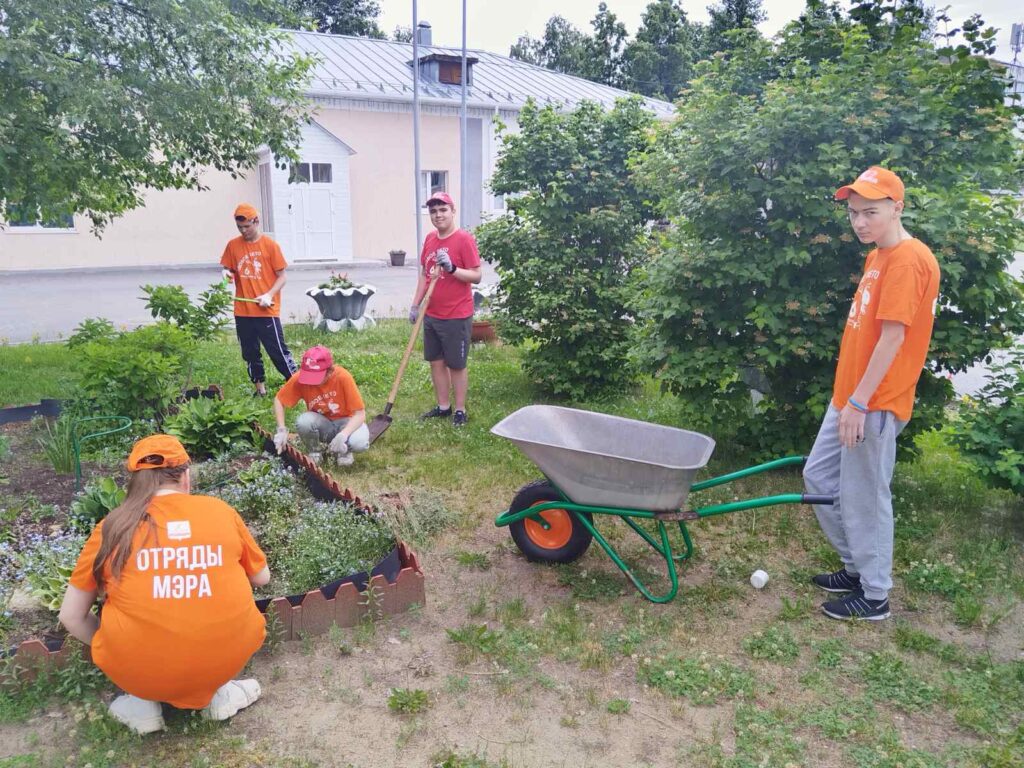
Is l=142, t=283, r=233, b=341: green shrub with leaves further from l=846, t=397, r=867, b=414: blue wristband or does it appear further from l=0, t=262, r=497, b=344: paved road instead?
l=846, t=397, r=867, b=414: blue wristband

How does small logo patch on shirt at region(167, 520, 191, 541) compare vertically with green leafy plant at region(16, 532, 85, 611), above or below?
above

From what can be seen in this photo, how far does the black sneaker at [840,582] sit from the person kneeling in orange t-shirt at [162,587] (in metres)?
2.66

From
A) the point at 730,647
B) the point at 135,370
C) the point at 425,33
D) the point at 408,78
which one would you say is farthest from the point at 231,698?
the point at 425,33

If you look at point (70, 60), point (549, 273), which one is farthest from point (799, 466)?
point (70, 60)

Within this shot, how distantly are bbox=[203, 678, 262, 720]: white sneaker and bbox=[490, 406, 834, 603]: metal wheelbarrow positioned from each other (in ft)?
4.62

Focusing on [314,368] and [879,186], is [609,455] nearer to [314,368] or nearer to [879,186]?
[879,186]

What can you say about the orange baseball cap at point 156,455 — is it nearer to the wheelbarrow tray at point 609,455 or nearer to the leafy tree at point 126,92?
the wheelbarrow tray at point 609,455

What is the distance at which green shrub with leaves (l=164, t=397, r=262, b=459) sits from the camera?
16.0ft

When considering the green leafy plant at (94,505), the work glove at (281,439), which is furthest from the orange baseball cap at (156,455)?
the work glove at (281,439)

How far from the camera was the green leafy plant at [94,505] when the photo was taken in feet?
12.2

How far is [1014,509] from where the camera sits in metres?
4.64

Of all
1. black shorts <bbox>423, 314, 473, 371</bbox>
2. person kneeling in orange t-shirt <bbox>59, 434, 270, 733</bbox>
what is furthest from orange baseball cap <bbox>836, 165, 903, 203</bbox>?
black shorts <bbox>423, 314, 473, 371</bbox>

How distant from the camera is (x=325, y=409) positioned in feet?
16.6

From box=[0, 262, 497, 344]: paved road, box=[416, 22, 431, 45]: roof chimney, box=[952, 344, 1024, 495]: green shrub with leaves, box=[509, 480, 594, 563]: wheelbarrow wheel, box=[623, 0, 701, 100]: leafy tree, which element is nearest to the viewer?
box=[509, 480, 594, 563]: wheelbarrow wheel
